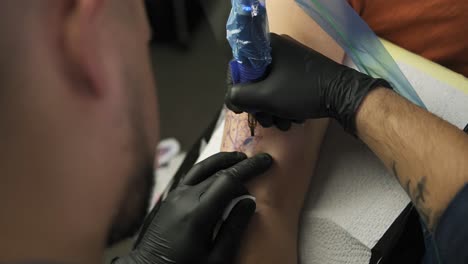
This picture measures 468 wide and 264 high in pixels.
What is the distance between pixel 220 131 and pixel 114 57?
0.71 metres

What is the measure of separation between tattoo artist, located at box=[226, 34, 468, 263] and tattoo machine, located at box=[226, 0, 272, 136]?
0.04m

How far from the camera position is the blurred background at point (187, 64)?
210cm

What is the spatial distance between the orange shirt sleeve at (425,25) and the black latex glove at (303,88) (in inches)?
6.6

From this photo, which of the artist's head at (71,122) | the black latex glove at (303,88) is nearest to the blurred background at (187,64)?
the black latex glove at (303,88)

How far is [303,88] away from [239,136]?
0.17m

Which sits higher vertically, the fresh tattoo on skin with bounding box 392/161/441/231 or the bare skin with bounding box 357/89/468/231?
the bare skin with bounding box 357/89/468/231

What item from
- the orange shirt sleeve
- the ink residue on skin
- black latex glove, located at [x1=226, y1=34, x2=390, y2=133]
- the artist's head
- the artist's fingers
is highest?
the artist's head

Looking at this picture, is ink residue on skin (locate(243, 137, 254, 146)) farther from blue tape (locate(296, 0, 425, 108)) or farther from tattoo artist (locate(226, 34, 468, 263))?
blue tape (locate(296, 0, 425, 108))

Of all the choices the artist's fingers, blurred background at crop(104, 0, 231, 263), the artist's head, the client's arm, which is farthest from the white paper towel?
blurred background at crop(104, 0, 231, 263)

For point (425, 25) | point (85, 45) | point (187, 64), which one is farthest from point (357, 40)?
point (187, 64)

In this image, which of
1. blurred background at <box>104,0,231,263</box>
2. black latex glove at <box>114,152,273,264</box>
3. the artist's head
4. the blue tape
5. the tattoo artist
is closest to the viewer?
the artist's head

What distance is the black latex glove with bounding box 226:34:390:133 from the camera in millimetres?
975

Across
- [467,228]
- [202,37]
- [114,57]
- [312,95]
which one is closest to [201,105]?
[202,37]

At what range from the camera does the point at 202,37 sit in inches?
88.7
